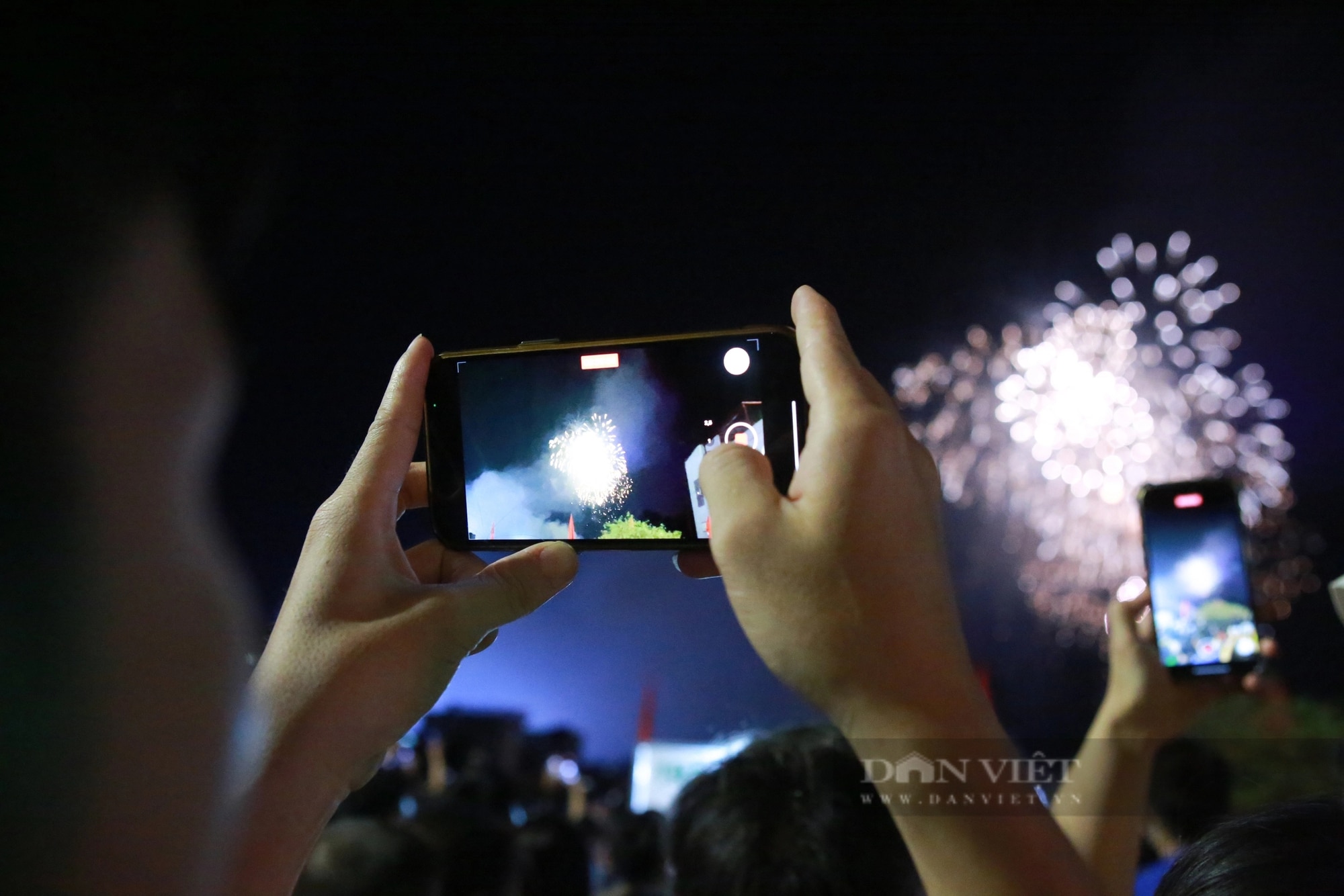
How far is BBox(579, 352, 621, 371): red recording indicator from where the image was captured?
4.96 ft

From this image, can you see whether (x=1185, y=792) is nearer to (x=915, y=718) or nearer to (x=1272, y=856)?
(x=1272, y=856)

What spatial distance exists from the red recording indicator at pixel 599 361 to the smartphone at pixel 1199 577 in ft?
4.83

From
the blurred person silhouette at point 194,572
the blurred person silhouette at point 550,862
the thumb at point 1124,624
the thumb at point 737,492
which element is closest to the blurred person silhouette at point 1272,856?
the blurred person silhouette at point 194,572

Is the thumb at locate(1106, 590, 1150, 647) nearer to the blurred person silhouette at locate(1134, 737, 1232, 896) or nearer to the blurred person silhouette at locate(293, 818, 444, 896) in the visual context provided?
the blurred person silhouette at locate(1134, 737, 1232, 896)

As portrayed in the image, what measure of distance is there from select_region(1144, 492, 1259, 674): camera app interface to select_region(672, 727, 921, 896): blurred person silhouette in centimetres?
98

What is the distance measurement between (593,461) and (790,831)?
2.48 feet

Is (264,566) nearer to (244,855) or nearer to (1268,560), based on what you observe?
(244,855)

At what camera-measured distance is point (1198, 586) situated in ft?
6.70

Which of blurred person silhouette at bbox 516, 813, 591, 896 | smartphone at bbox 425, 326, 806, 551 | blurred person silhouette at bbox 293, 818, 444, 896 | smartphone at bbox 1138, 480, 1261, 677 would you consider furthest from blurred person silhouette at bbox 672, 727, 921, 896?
blurred person silhouette at bbox 516, 813, 591, 896

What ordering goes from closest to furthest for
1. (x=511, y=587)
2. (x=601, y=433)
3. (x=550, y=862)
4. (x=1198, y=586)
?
(x=511, y=587), (x=601, y=433), (x=1198, y=586), (x=550, y=862)

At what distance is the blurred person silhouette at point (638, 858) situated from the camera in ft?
12.5

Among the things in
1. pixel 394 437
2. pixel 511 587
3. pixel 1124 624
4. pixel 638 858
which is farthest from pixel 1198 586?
pixel 638 858

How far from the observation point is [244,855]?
0.92 meters

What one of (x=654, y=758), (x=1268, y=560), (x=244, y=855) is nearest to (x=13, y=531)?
(x=244, y=855)
